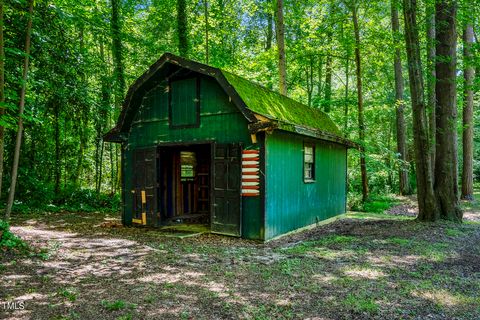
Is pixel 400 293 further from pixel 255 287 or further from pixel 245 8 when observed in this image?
pixel 245 8

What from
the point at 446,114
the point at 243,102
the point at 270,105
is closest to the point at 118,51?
the point at 270,105

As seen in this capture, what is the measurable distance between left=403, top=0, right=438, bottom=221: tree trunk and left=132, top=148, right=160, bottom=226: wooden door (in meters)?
7.35

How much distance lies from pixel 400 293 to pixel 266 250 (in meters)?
3.13

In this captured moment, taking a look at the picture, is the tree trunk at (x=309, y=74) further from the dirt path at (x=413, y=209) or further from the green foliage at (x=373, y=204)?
the dirt path at (x=413, y=209)

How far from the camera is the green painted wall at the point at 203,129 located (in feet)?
27.1

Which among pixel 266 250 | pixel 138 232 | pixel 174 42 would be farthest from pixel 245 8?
pixel 266 250

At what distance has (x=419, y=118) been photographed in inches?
373

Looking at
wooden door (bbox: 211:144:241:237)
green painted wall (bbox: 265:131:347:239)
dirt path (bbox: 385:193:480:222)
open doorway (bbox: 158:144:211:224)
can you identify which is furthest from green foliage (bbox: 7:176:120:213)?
dirt path (bbox: 385:193:480:222)

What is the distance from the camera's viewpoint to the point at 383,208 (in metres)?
14.6

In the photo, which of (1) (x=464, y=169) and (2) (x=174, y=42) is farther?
(2) (x=174, y=42)

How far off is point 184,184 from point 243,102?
16.7ft

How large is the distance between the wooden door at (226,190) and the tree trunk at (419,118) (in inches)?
202

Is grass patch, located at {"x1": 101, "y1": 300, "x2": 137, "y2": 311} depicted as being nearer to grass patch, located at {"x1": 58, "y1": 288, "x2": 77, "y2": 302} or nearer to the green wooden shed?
grass patch, located at {"x1": 58, "y1": 288, "x2": 77, "y2": 302}

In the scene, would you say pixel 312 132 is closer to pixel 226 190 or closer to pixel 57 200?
pixel 226 190
